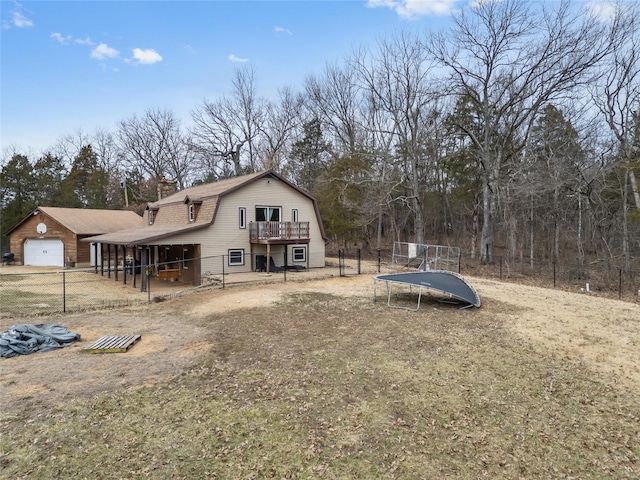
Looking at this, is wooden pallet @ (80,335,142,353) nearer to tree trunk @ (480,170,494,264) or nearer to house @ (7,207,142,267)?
house @ (7,207,142,267)

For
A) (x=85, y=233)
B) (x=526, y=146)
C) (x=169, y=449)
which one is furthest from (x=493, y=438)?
(x=85, y=233)

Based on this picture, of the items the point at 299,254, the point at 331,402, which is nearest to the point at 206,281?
the point at 299,254

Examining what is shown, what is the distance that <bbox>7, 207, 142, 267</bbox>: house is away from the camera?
82.6ft

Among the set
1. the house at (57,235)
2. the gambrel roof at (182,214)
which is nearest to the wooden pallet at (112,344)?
the gambrel roof at (182,214)

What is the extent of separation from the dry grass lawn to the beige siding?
9157 mm

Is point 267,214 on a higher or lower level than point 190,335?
higher

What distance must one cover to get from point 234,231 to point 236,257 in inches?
57.1

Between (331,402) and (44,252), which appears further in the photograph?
(44,252)

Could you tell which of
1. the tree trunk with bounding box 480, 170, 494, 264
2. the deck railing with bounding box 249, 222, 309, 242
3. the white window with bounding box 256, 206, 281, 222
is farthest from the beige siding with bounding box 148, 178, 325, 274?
the tree trunk with bounding box 480, 170, 494, 264

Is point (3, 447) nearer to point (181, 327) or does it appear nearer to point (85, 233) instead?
point (181, 327)

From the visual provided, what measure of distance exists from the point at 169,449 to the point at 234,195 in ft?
55.1

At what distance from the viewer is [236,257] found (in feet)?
66.6

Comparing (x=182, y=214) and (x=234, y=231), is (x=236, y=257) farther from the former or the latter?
(x=182, y=214)

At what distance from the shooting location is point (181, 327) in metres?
9.70
